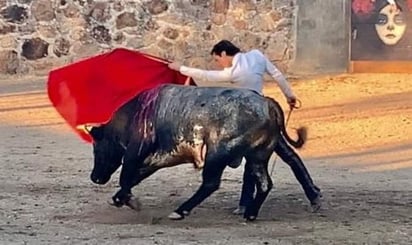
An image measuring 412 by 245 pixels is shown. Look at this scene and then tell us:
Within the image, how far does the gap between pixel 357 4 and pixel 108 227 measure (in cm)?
1056

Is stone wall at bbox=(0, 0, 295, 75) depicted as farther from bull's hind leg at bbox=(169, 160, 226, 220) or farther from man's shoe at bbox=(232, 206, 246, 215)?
bull's hind leg at bbox=(169, 160, 226, 220)

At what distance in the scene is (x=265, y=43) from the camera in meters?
17.3

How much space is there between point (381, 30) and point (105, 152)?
32.4 feet

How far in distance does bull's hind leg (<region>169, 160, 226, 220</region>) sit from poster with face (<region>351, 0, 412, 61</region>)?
996 cm

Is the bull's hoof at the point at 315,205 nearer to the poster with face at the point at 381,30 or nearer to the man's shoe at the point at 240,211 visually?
the man's shoe at the point at 240,211

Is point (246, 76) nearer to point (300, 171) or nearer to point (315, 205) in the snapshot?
point (300, 171)

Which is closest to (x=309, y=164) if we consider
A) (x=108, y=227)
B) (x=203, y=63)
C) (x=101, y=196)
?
(x=101, y=196)

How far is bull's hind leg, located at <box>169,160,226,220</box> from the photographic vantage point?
7547 millimetres

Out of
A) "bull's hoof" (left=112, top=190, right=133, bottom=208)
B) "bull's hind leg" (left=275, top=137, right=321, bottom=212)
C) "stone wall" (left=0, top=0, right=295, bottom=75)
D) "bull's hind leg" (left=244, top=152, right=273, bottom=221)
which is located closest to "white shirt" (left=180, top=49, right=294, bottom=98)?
"bull's hind leg" (left=275, top=137, right=321, bottom=212)

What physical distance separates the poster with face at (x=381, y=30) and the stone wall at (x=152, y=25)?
104 cm

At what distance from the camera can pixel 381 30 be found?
17.2 metres

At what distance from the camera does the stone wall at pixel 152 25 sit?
17.3 metres

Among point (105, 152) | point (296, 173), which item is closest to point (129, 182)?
point (105, 152)

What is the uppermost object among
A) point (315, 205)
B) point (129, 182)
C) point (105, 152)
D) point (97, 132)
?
point (97, 132)
